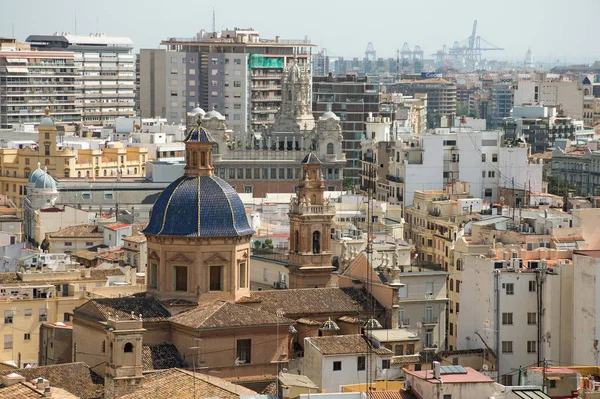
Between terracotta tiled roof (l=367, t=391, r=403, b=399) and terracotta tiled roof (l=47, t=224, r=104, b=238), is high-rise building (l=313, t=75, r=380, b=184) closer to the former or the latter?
terracotta tiled roof (l=47, t=224, r=104, b=238)

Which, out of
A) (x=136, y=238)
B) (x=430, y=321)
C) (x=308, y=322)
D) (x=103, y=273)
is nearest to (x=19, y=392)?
(x=308, y=322)

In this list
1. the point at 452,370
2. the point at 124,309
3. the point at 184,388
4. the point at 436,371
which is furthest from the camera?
the point at 124,309

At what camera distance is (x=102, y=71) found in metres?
184

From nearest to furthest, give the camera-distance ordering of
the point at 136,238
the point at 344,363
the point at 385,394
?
1. the point at 385,394
2. the point at 344,363
3. the point at 136,238

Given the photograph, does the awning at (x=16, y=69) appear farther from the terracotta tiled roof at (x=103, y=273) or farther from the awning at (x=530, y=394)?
the awning at (x=530, y=394)

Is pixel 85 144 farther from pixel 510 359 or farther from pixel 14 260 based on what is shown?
pixel 510 359

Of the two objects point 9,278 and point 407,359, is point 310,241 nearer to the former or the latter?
point 9,278

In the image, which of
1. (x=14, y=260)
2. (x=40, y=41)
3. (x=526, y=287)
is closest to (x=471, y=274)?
(x=526, y=287)

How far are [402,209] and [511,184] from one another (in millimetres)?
7286

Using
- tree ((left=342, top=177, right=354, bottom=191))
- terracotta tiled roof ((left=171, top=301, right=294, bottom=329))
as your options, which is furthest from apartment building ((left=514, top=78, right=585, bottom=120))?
terracotta tiled roof ((left=171, top=301, right=294, bottom=329))

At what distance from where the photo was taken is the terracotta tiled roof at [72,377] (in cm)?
5372

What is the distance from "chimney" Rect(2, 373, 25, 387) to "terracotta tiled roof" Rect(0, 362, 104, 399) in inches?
71.2

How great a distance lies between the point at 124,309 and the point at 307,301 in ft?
19.4

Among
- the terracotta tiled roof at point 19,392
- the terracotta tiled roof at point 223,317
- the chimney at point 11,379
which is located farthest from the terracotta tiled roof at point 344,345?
the terracotta tiled roof at point 19,392
